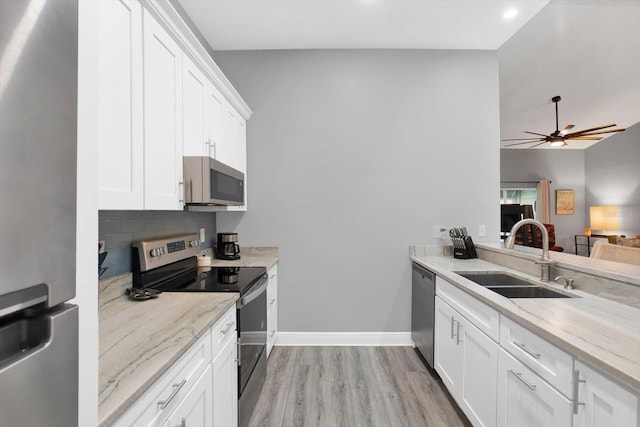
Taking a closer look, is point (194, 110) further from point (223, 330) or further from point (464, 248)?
point (464, 248)

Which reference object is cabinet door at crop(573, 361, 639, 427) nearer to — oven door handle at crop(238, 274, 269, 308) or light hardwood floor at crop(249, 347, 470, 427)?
light hardwood floor at crop(249, 347, 470, 427)

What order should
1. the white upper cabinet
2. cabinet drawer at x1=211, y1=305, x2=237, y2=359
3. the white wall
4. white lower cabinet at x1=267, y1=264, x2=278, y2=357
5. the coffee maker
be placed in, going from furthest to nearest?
1. the coffee maker
2. white lower cabinet at x1=267, y1=264, x2=278, y2=357
3. cabinet drawer at x1=211, y1=305, x2=237, y2=359
4. the white upper cabinet
5. the white wall

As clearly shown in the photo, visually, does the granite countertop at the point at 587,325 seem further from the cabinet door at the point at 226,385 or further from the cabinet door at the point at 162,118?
the cabinet door at the point at 162,118

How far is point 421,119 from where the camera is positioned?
2893 millimetres

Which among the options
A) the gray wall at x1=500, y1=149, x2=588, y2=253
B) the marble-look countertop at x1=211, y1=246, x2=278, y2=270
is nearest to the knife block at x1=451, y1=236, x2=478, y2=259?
the marble-look countertop at x1=211, y1=246, x2=278, y2=270

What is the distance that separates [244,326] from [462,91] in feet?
9.29

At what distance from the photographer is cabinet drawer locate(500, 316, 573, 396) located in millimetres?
1021

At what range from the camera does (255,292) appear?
1.89 metres

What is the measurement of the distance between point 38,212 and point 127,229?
4.96 ft

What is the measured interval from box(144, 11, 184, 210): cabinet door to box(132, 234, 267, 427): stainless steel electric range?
40 cm

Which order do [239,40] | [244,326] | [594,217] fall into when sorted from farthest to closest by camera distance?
[594,217]
[239,40]
[244,326]

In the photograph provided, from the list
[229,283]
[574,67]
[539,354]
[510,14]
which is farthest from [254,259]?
[574,67]

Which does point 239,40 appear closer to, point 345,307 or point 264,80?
point 264,80

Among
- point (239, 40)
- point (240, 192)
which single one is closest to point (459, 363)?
point (240, 192)
